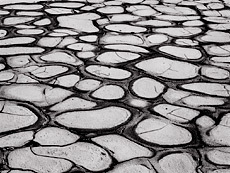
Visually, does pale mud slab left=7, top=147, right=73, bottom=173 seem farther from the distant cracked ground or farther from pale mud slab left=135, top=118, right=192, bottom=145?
pale mud slab left=135, top=118, right=192, bottom=145

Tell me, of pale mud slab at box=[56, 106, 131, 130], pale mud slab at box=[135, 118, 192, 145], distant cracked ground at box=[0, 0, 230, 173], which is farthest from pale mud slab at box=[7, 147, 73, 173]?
pale mud slab at box=[135, 118, 192, 145]

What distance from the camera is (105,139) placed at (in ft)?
5.78

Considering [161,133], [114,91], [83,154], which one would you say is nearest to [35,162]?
[83,154]

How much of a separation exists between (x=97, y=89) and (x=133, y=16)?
150 centimetres

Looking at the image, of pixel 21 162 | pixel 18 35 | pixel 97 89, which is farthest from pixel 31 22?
pixel 21 162

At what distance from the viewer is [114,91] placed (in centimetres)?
219

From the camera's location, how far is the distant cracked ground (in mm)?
1651

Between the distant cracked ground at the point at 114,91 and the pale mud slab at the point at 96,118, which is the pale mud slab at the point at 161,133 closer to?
the distant cracked ground at the point at 114,91

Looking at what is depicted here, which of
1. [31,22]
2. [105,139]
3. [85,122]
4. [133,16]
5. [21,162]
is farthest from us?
[133,16]

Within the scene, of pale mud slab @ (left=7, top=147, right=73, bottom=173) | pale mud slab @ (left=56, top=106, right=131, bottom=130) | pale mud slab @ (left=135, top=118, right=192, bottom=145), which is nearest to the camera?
pale mud slab @ (left=7, top=147, right=73, bottom=173)

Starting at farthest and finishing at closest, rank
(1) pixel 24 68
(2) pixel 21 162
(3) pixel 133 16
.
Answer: (3) pixel 133 16
(1) pixel 24 68
(2) pixel 21 162

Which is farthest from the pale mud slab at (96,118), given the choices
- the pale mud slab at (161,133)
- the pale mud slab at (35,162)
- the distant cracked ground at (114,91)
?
the pale mud slab at (35,162)

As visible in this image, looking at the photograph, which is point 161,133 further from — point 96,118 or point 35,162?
point 35,162

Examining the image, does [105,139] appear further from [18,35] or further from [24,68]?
[18,35]
